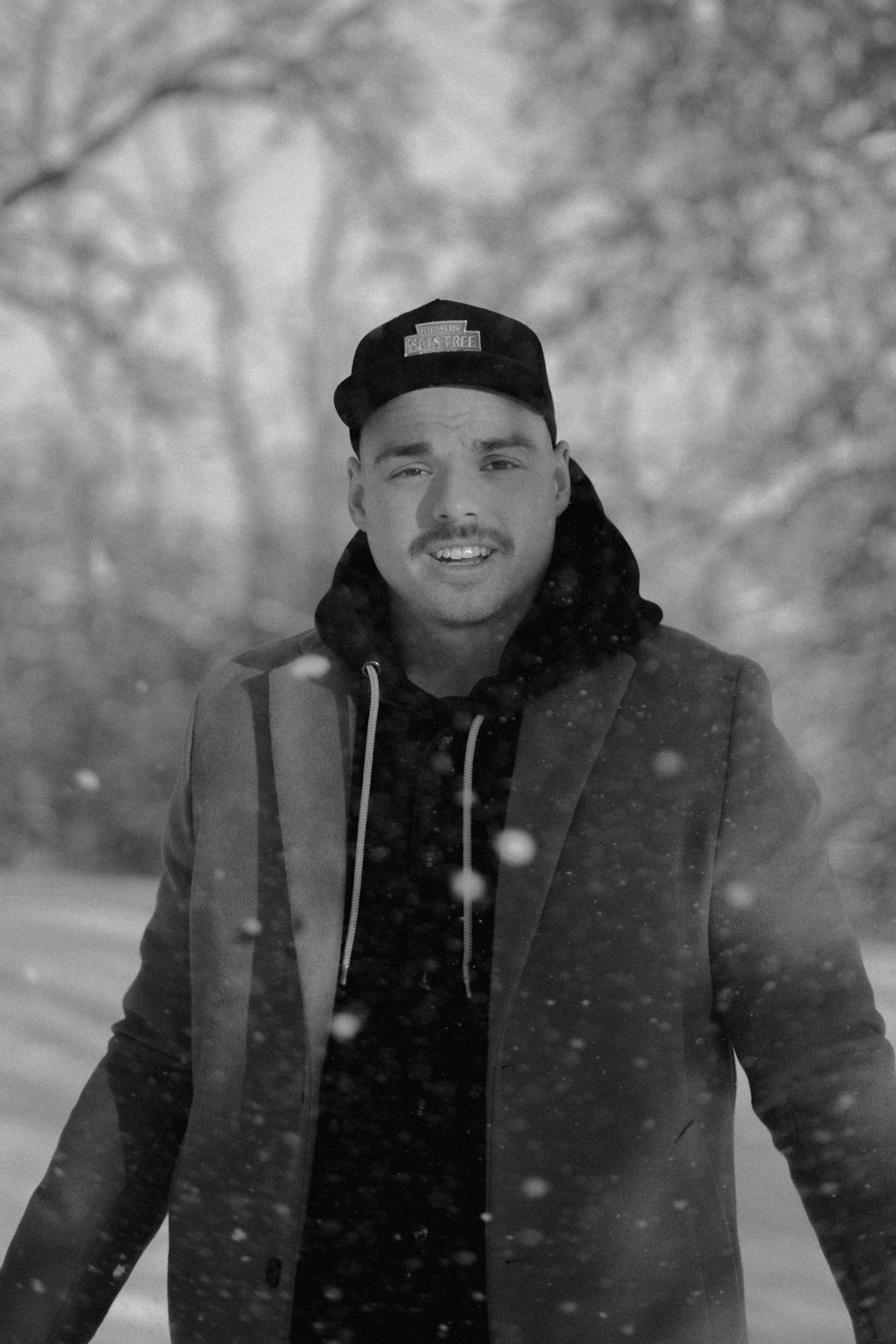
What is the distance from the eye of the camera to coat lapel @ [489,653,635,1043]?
1440mm

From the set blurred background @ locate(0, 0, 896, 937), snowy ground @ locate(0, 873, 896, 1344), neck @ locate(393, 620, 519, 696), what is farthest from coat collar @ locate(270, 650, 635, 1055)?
blurred background @ locate(0, 0, 896, 937)

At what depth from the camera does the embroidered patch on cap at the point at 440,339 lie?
5.32 feet

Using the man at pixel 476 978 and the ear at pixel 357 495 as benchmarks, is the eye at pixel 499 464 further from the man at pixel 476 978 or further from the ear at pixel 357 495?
the ear at pixel 357 495

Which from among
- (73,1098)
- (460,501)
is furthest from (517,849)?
(73,1098)

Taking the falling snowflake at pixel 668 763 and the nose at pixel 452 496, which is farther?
the nose at pixel 452 496

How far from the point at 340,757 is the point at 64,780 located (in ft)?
37.8

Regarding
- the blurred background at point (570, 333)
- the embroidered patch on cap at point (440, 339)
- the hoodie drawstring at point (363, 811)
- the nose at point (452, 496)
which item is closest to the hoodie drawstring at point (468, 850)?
the hoodie drawstring at point (363, 811)

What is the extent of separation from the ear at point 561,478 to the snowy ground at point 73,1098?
5.33 feet

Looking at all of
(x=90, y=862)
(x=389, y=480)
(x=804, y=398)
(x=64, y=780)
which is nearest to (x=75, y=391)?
(x=64, y=780)

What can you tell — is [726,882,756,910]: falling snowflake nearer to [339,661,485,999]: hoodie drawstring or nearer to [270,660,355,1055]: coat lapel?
[339,661,485,999]: hoodie drawstring

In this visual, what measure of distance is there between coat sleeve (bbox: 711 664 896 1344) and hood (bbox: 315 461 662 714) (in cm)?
19

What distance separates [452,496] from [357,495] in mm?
195

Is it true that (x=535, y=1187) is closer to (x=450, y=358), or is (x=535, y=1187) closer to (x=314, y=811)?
(x=314, y=811)

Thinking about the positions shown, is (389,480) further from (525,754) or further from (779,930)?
(779,930)
